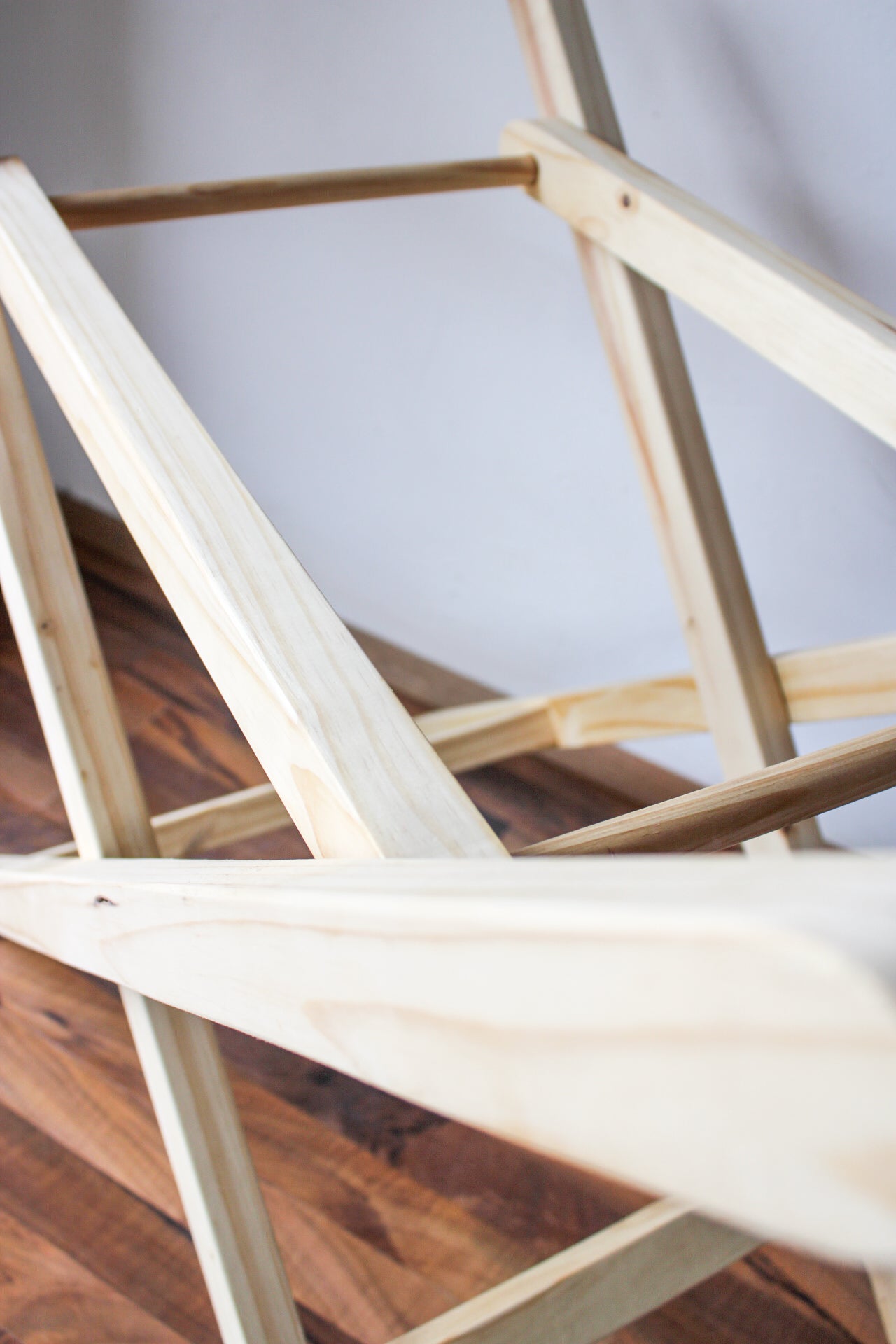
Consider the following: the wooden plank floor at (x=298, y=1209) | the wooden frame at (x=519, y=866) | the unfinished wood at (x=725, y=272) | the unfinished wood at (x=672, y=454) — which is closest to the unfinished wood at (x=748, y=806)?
the wooden frame at (x=519, y=866)

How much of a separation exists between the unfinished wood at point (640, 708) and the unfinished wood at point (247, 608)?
28cm

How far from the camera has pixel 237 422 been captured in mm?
1071

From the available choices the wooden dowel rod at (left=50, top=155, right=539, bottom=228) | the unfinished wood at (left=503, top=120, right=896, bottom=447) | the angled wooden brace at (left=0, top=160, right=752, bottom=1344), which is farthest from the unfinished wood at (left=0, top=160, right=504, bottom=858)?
the unfinished wood at (left=503, top=120, right=896, bottom=447)

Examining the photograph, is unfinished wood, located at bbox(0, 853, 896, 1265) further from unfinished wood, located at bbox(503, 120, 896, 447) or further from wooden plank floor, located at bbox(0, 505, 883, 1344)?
wooden plank floor, located at bbox(0, 505, 883, 1344)

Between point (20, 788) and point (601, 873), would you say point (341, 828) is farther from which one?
point (20, 788)

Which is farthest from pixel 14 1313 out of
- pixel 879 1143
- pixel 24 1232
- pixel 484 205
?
pixel 484 205

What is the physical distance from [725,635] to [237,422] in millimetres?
639

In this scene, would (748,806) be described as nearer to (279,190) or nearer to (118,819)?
(118,819)

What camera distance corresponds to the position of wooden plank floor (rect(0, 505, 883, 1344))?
650 mm

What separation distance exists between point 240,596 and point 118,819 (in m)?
0.21

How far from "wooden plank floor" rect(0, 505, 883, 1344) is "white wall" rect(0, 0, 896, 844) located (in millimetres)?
390

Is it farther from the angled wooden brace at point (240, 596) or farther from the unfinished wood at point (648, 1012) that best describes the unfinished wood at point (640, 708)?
the unfinished wood at point (648, 1012)

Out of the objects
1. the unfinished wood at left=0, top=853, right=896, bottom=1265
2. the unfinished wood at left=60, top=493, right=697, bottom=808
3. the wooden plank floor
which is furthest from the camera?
the unfinished wood at left=60, top=493, right=697, bottom=808

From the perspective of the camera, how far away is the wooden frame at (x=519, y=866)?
0.12m
